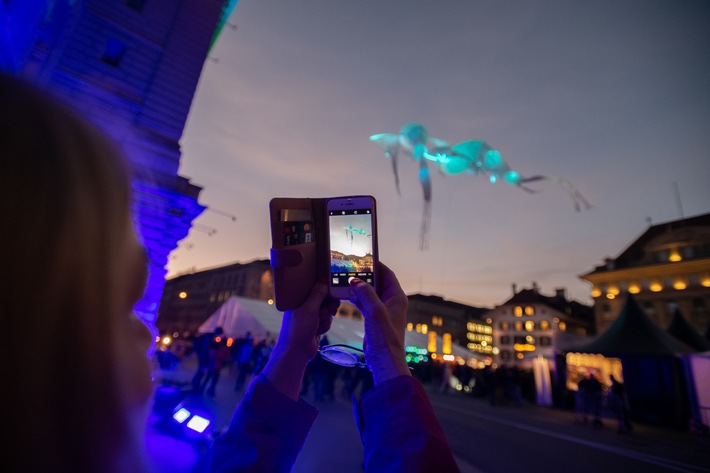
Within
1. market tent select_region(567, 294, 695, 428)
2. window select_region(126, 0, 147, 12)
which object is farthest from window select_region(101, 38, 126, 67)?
market tent select_region(567, 294, 695, 428)

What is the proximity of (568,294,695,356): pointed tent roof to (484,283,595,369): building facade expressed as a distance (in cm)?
5569

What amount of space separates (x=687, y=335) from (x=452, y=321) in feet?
271

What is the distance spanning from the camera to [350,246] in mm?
1922

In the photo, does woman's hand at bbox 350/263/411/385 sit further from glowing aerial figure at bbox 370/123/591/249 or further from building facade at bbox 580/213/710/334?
building facade at bbox 580/213/710/334

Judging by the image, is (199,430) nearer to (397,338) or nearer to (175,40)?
(397,338)

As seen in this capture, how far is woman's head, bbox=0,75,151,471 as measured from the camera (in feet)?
1.75

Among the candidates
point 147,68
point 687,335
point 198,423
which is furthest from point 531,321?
point 198,423

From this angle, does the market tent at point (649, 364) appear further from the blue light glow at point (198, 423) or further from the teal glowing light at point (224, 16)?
the teal glowing light at point (224, 16)

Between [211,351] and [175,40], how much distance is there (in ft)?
47.0

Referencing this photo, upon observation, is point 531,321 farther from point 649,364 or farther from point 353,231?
point 353,231

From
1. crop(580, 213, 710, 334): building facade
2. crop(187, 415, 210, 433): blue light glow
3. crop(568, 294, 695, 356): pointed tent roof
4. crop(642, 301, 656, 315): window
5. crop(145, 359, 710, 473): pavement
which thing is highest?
crop(580, 213, 710, 334): building facade

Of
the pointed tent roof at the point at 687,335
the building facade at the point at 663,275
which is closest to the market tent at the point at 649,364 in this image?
the pointed tent roof at the point at 687,335

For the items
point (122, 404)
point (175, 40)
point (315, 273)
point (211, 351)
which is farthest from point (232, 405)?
point (175, 40)

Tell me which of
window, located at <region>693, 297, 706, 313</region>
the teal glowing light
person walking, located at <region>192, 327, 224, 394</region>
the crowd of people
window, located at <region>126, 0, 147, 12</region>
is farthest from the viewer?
window, located at <region>693, 297, 706, 313</region>
